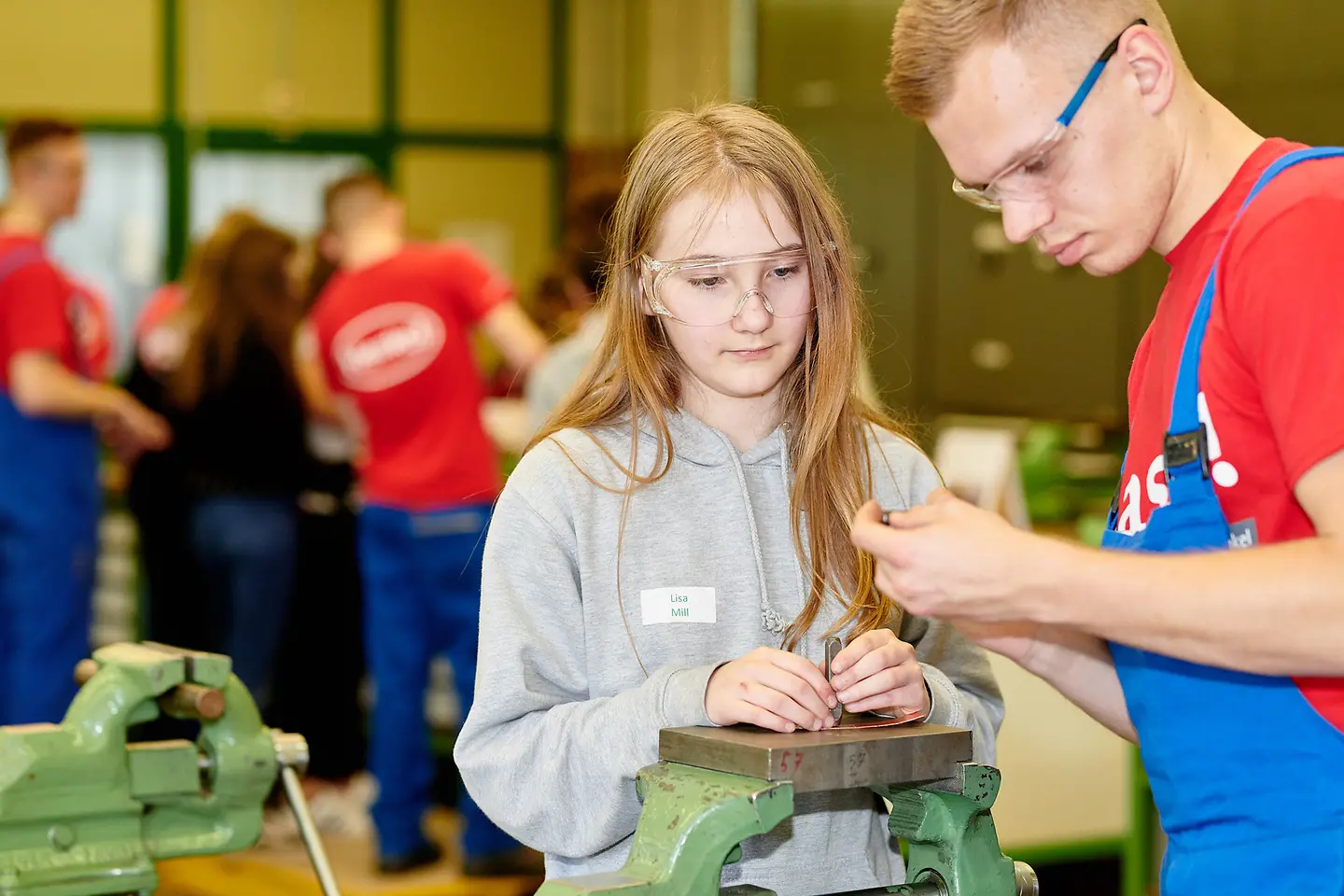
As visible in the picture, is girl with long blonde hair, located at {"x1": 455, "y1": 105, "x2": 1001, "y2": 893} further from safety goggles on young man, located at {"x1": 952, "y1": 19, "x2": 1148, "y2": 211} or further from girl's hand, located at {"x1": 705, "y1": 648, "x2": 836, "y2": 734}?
safety goggles on young man, located at {"x1": 952, "y1": 19, "x2": 1148, "y2": 211}

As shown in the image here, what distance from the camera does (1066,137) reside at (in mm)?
1201

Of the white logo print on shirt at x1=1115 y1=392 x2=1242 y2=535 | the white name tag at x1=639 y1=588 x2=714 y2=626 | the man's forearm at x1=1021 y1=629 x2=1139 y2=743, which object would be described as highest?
the white logo print on shirt at x1=1115 y1=392 x2=1242 y2=535

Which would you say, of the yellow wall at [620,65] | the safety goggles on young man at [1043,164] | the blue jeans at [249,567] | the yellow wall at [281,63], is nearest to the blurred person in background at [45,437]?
the blue jeans at [249,567]

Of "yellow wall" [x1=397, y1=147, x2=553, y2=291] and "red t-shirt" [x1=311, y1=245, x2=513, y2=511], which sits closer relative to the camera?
"red t-shirt" [x1=311, y1=245, x2=513, y2=511]

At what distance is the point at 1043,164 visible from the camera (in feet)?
4.04

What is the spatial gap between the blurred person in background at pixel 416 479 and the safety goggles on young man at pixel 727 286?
2150 millimetres

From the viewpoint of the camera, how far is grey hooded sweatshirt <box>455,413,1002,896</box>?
54.4 inches

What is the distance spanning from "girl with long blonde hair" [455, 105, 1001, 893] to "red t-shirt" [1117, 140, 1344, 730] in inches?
13.7

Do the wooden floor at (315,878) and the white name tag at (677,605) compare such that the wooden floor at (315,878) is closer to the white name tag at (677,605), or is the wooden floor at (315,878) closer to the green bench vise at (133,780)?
the green bench vise at (133,780)

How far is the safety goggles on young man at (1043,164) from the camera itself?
1188 millimetres

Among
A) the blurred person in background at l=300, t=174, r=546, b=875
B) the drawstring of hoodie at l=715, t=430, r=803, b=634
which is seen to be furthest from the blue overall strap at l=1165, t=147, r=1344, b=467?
the blurred person in background at l=300, t=174, r=546, b=875

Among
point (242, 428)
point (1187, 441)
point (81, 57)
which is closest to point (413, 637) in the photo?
point (242, 428)

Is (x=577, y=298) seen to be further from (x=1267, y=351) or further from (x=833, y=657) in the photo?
(x=1267, y=351)

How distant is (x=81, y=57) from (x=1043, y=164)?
6408 mm
